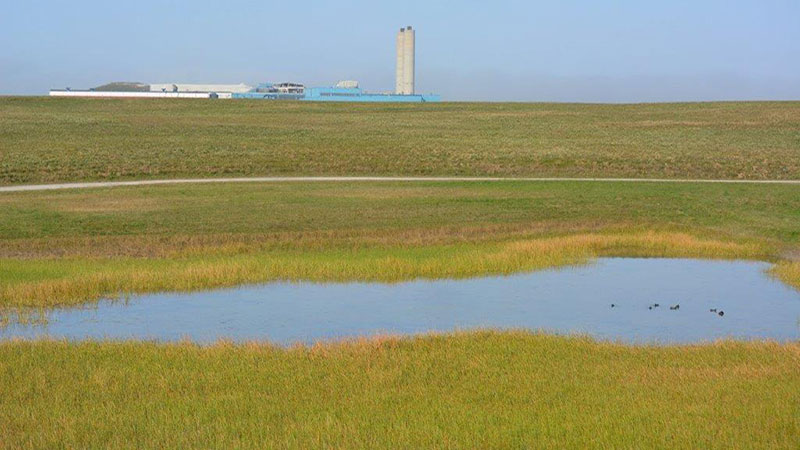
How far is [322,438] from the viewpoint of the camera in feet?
35.4

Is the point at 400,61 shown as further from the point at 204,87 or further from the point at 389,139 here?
the point at 389,139

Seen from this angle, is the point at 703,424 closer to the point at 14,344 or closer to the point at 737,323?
the point at 737,323

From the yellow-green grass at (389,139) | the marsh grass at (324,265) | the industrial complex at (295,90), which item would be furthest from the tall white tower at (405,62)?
the marsh grass at (324,265)

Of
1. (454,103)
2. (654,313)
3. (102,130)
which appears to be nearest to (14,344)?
(654,313)

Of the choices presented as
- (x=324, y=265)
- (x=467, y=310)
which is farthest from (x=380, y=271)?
(x=467, y=310)

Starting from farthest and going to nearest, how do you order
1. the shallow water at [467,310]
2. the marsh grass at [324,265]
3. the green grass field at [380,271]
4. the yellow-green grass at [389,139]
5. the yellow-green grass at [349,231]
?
the yellow-green grass at [389,139] → the yellow-green grass at [349,231] → the marsh grass at [324,265] → the shallow water at [467,310] → the green grass field at [380,271]

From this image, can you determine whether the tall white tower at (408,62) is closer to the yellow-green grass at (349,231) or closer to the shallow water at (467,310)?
the yellow-green grass at (349,231)

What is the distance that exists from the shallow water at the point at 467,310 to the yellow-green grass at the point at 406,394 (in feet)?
6.93

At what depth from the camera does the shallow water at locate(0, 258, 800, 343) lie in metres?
17.7

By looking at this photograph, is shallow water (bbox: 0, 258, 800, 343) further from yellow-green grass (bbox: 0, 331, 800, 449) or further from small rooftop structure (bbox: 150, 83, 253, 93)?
small rooftop structure (bbox: 150, 83, 253, 93)

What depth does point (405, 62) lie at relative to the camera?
174 m

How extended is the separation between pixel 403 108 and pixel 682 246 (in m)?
88.3

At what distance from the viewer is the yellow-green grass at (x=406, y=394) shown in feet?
35.5

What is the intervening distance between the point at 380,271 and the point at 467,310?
4.24 metres
